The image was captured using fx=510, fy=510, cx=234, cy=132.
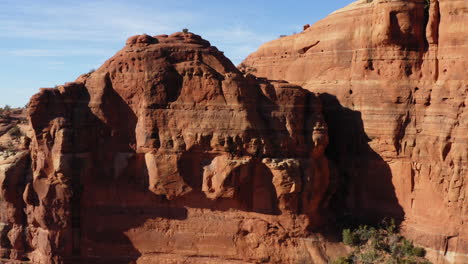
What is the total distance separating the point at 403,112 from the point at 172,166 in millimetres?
9692

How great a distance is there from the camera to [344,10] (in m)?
23.8

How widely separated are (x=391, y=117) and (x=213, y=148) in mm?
7487

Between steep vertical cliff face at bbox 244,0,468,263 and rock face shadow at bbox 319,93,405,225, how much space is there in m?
0.04

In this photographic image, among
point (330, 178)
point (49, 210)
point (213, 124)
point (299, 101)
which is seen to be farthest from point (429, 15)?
point (49, 210)

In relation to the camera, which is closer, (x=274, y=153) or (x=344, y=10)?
(x=274, y=153)

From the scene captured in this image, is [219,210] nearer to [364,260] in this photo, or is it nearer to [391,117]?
[364,260]

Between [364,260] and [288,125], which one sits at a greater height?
[288,125]

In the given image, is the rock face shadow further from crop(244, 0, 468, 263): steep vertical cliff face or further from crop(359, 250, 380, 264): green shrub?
crop(359, 250, 380, 264): green shrub

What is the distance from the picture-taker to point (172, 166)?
67.2ft

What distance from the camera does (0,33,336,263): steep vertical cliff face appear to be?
20.2 metres

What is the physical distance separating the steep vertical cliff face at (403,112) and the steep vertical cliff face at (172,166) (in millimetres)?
1983

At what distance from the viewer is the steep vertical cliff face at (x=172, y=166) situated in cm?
2020

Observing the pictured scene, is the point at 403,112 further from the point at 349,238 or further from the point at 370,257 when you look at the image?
the point at 370,257

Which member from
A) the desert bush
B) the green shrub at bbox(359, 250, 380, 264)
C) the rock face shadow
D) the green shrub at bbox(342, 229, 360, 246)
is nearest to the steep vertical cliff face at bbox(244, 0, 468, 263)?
the rock face shadow
